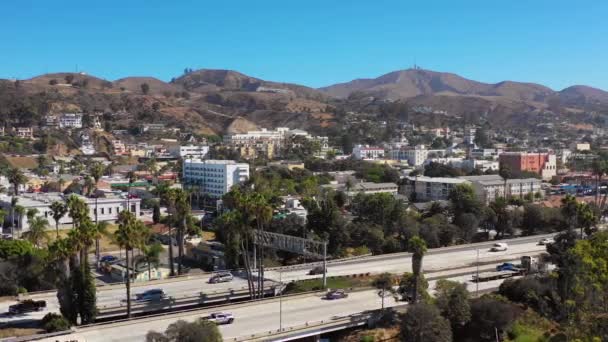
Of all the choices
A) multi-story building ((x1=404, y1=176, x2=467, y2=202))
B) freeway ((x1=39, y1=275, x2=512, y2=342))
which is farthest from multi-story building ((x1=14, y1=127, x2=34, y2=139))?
freeway ((x1=39, y1=275, x2=512, y2=342))

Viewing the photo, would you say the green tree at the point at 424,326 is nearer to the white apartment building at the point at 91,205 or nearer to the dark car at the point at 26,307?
the dark car at the point at 26,307

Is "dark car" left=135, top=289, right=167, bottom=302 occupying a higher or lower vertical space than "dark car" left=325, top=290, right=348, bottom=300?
higher

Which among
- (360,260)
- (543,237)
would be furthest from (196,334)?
(543,237)

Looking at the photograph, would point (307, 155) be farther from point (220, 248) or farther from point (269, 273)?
point (269, 273)

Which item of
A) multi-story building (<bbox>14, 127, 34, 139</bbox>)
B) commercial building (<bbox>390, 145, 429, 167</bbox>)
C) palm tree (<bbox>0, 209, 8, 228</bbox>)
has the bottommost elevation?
palm tree (<bbox>0, 209, 8, 228</bbox>)

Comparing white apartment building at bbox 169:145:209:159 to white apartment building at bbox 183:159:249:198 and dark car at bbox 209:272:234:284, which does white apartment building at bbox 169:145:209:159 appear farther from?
dark car at bbox 209:272:234:284
